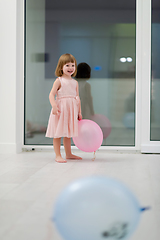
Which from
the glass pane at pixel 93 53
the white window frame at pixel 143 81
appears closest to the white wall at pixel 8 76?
the white window frame at pixel 143 81

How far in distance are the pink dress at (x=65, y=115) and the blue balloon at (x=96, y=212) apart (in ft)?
5.64

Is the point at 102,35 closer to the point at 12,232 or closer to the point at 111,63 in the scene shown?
the point at 111,63

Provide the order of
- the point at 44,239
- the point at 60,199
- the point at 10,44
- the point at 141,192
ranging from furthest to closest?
the point at 10,44
the point at 141,192
the point at 44,239
the point at 60,199

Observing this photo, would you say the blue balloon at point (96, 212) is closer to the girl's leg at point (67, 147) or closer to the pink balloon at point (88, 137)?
the pink balloon at point (88, 137)

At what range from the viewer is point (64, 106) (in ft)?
8.78

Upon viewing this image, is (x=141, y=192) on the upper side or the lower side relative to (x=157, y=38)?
lower

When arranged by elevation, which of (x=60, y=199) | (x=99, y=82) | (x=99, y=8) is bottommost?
(x=60, y=199)

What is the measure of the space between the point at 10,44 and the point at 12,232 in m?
2.54

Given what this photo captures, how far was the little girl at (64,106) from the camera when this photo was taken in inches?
104

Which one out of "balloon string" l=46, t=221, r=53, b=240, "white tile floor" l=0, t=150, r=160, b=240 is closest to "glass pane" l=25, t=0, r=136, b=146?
"white tile floor" l=0, t=150, r=160, b=240

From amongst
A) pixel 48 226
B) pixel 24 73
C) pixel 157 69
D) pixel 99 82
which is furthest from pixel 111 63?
pixel 48 226

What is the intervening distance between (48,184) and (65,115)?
0.95 meters

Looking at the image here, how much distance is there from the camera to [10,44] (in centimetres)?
322

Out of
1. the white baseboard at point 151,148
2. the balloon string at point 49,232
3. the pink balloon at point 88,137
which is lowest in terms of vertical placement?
the balloon string at point 49,232
